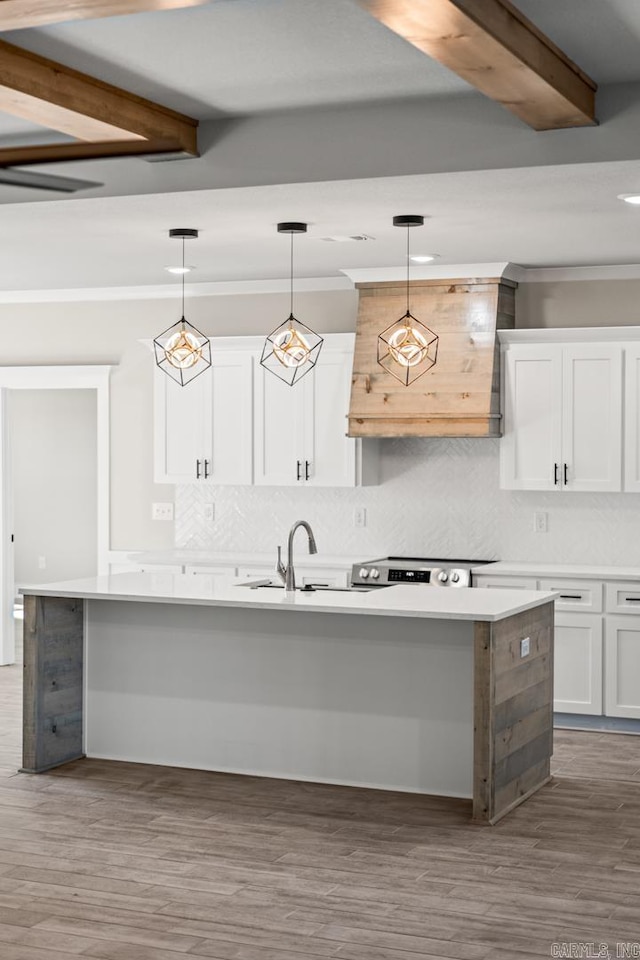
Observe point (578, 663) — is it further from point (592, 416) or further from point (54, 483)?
point (54, 483)

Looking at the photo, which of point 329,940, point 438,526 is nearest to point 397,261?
point 438,526

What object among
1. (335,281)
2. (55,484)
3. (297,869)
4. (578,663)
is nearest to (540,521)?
(578,663)

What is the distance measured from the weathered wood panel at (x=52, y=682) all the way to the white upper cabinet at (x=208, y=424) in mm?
2057

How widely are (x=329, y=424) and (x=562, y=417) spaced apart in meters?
1.46

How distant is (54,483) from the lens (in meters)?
11.8

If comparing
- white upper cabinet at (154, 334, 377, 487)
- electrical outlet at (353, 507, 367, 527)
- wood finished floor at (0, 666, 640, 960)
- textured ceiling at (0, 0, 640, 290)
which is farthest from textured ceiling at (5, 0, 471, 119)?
electrical outlet at (353, 507, 367, 527)

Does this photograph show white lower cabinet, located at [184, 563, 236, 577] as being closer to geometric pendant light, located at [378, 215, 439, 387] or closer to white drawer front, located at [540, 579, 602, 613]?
geometric pendant light, located at [378, 215, 439, 387]

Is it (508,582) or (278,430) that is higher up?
(278,430)

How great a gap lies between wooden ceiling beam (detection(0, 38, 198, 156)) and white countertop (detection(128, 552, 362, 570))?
10.8 ft

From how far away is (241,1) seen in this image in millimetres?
3639

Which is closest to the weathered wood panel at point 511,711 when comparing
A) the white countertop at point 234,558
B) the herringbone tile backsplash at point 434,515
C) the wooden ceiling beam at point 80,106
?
the herringbone tile backsplash at point 434,515

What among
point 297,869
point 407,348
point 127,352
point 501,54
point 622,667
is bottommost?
point 297,869

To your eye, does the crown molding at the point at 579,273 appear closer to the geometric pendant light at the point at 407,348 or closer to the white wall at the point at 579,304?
the white wall at the point at 579,304

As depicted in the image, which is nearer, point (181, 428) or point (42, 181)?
point (42, 181)
